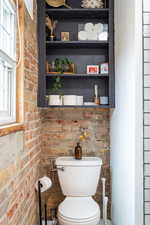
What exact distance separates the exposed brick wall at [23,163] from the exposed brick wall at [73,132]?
435 millimetres

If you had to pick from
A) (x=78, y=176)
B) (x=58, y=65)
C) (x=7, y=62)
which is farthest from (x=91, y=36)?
(x=78, y=176)

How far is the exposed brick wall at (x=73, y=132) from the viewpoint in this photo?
2.63m

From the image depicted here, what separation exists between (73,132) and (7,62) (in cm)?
134

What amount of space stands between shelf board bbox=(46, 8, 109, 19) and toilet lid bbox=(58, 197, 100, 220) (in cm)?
197

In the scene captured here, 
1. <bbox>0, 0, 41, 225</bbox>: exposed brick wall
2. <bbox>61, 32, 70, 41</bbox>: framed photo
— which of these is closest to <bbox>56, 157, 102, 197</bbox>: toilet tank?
Answer: <bbox>0, 0, 41, 225</bbox>: exposed brick wall

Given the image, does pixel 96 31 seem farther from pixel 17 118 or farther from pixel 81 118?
pixel 17 118

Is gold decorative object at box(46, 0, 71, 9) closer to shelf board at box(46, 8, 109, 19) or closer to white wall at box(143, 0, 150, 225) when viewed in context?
shelf board at box(46, 8, 109, 19)

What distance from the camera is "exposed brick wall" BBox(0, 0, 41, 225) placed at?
1248mm

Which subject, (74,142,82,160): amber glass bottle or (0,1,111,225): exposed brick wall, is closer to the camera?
(0,1,111,225): exposed brick wall

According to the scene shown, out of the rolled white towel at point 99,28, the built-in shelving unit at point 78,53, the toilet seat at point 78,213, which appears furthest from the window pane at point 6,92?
the rolled white towel at point 99,28

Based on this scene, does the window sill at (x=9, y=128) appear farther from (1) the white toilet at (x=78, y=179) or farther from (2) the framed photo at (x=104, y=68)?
(2) the framed photo at (x=104, y=68)

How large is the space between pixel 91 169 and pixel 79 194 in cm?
29

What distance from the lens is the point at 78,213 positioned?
197 centimetres

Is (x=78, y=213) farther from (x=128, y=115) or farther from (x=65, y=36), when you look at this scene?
(x=65, y=36)
